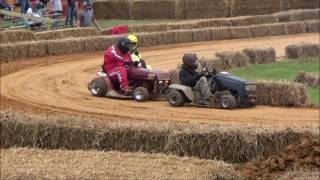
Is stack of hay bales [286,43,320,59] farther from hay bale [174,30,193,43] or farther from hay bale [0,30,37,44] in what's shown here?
hay bale [0,30,37,44]

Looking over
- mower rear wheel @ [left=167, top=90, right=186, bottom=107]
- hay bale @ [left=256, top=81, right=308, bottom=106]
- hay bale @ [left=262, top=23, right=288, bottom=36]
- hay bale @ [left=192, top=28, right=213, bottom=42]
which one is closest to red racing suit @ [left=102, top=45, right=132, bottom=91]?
mower rear wheel @ [left=167, top=90, right=186, bottom=107]

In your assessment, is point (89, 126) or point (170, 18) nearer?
point (89, 126)

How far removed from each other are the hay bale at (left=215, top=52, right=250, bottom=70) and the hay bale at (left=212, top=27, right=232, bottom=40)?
296 inches

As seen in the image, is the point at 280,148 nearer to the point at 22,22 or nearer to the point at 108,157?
the point at 108,157

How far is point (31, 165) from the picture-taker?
35.2 ft

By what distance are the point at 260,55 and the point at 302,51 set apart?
166cm

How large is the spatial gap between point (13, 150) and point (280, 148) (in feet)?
13.4

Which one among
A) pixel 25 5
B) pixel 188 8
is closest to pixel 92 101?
pixel 25 5

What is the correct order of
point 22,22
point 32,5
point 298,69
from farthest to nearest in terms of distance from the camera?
point 32,5, point 22,22, point 298,69

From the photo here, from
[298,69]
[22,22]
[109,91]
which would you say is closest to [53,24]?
[22,22]

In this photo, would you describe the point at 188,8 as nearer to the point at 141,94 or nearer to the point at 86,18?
the point at 86,18

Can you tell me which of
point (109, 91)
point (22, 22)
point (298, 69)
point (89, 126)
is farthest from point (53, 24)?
point (89, 126)

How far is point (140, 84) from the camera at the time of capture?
1611 cm

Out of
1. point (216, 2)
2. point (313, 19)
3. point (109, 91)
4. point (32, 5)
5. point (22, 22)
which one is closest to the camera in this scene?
point (109, 91)
